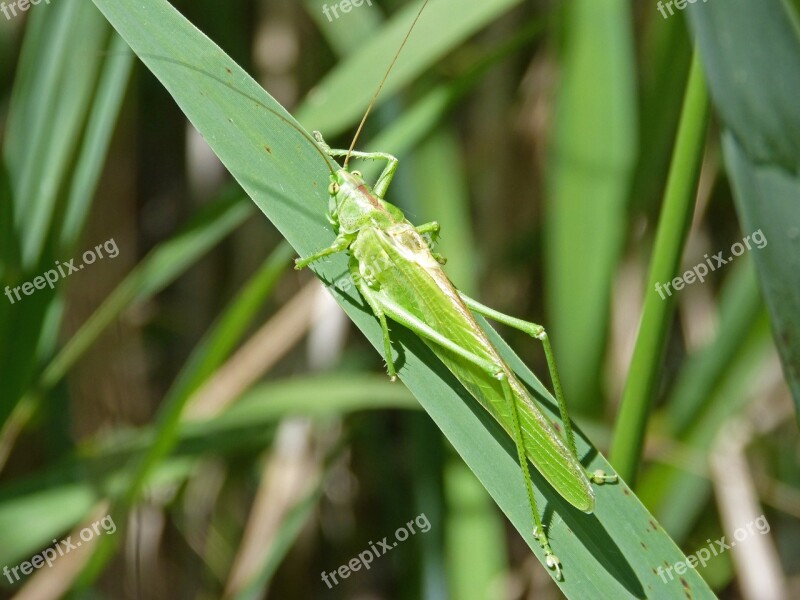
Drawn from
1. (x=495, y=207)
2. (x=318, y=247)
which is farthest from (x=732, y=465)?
(x=318, y=247)

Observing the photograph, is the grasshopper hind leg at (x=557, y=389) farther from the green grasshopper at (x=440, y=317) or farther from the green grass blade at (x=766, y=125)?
the green grass blade at (x=766, y=125)

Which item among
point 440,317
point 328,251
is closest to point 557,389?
point 440,317

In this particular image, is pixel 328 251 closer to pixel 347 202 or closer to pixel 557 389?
pixel 347 202

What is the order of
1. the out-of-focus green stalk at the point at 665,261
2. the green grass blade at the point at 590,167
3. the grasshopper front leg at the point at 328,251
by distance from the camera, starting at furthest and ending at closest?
the green grass blade at the point at 590,167
the grasshopper front leg at the point at 328,251
the out-of-focus green stalk at the point at 665,261

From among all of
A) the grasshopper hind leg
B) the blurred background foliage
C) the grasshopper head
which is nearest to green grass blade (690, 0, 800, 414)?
the blurred background foliage

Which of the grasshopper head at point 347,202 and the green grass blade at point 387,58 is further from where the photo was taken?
the green grass blade at point 387,58

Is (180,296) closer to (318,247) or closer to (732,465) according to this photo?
(318,247)

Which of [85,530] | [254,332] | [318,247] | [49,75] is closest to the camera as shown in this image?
[318,247]

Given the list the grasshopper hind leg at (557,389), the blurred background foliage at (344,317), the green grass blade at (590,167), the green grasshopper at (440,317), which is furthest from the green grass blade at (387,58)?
the grasshopper hind leg at (557,389)
